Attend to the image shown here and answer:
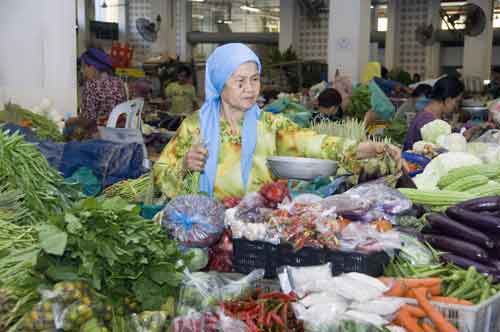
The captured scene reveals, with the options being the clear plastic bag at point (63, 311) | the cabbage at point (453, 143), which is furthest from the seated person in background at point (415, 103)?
the clear plastic bag at point (63, 311)

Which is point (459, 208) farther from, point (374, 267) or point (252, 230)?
point (252, 230)

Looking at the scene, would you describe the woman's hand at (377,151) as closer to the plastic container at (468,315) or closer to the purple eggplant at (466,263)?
the purple eggplant at (466,263)

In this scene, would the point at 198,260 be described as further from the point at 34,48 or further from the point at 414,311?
the point at 34,48

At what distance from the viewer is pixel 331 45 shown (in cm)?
1170

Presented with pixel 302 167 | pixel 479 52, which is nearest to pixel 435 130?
pixel 302 167

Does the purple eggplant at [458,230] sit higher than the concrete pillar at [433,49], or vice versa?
the concrete pillar at [433,49]

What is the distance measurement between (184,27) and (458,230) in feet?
70.0

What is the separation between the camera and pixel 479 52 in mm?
17609

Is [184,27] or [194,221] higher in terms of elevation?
[184,27]

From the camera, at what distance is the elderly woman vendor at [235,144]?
353 cm

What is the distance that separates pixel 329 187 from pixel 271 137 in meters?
0.45

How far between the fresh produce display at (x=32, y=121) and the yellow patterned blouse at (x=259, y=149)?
2.87 metres

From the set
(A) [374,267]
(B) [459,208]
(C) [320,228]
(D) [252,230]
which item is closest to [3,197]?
(D) [252,230]

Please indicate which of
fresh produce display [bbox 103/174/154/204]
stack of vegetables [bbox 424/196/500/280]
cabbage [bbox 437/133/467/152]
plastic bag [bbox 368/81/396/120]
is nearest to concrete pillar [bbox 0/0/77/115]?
fresh produce display [bbox 103/174/154/204]
